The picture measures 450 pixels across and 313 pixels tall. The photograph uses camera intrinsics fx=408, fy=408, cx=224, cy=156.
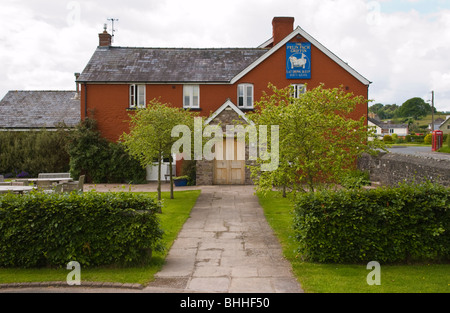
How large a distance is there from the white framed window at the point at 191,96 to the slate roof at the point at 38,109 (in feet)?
24.8

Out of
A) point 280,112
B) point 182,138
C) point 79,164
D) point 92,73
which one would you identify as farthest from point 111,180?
point 280,112

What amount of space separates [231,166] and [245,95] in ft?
16.1

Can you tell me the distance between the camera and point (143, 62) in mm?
25547

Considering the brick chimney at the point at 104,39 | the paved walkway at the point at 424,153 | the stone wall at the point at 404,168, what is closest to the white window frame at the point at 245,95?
the stone wall at the point at 404,168

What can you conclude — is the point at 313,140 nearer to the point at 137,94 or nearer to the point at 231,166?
the point at 231,166

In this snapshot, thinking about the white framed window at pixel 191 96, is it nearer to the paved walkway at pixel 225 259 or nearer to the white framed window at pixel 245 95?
the white framed window at pixel 245 95

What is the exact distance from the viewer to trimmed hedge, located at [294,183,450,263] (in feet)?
26.1

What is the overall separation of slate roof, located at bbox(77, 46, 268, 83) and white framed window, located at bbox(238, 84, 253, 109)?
1.01m

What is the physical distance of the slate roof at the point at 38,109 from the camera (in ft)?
87.0

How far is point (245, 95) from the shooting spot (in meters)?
24.4

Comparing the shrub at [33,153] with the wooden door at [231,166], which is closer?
the wooden door at [231,166]

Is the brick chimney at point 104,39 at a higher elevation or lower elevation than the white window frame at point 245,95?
higher

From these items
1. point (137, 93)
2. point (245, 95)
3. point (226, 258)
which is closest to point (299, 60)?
point (245, 95)
